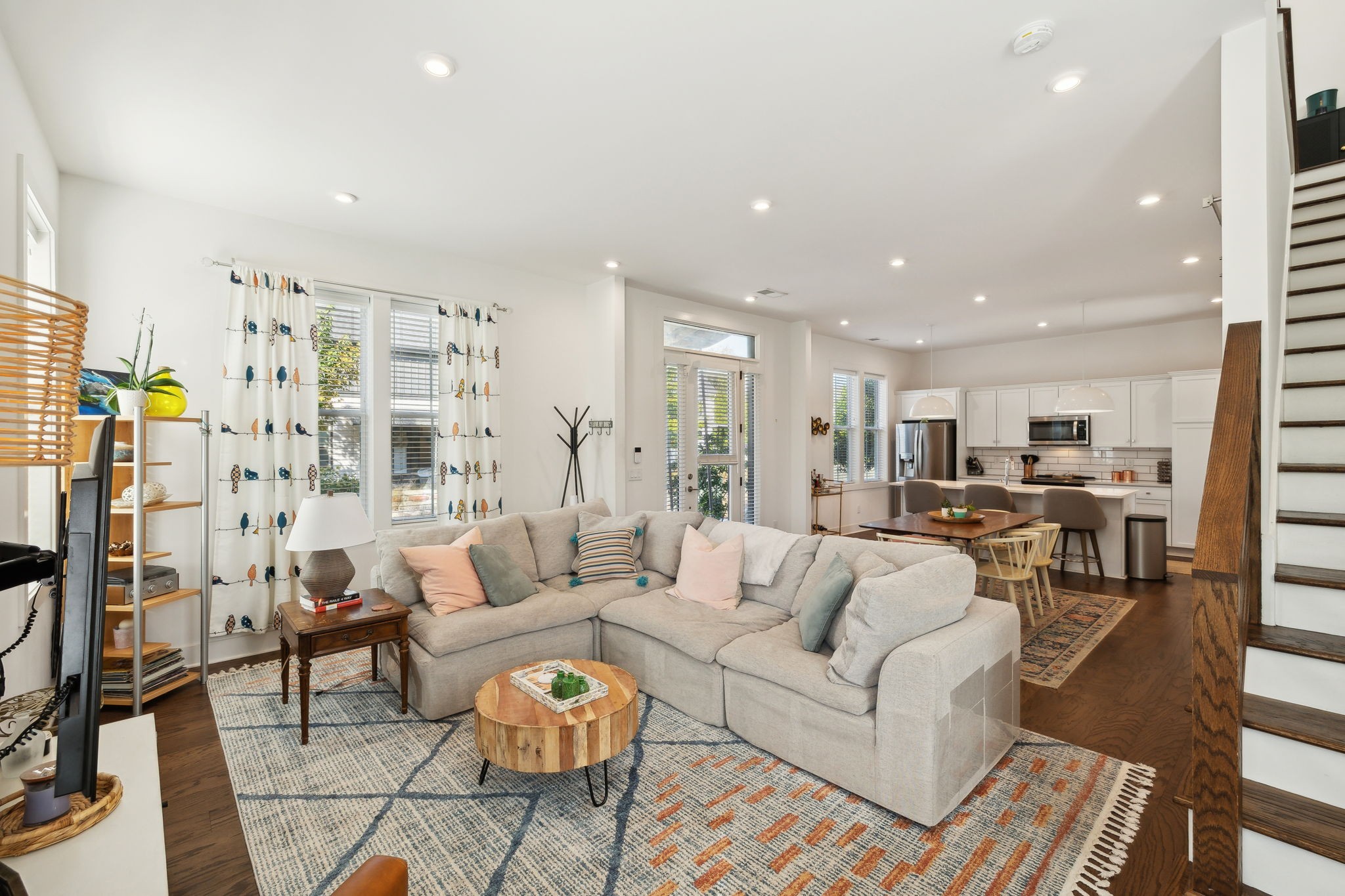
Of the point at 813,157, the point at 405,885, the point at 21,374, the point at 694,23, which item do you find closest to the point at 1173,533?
the point at 813,157

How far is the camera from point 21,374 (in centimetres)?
93

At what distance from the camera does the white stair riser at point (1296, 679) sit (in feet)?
5.36

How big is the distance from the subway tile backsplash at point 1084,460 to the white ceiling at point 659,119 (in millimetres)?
3818

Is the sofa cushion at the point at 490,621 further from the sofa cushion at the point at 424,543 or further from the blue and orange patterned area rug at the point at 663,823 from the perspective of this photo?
the blue and orange patterned area rug at the point at 663,823

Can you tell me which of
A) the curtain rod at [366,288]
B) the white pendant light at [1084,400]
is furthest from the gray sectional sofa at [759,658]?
the white pendant light at [1084,400]

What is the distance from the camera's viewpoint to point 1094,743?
2.78 m

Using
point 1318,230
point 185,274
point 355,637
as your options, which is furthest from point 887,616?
point 185,274

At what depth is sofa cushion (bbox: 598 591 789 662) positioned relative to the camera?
2963 mm

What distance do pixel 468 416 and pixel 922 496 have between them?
4.86 meters

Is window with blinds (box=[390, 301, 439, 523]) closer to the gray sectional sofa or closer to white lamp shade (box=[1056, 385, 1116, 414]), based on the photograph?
the gray sectional sofa

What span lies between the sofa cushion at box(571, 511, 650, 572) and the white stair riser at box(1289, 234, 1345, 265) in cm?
371

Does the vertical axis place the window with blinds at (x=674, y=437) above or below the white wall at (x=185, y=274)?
below

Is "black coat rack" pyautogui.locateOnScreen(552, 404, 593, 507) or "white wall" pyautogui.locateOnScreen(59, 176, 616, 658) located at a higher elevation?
"white wall" pyautogui.locateOnScreen(59, 176, 616, 658)

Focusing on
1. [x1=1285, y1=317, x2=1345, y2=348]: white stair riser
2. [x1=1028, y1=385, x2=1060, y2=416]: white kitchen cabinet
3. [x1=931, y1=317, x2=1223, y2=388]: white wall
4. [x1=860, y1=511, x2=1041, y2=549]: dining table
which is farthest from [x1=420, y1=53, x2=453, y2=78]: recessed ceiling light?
[x1=1028, y1=385, x2=1060, y2=416]: white kitchen cabinet
